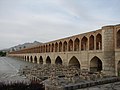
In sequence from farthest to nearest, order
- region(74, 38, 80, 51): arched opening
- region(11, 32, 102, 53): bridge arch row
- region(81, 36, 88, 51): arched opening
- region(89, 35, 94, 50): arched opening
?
1. region(74, 38, 80, 51): arched opening
2. region(81, 36, 88, 51): arched opening
3. region(89, 35, 94, 50): arched opening
4. region(11, 32, 102, 53): bridge arch row

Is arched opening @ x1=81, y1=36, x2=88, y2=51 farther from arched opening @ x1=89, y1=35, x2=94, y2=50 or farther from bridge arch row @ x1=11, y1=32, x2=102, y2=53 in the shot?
arched opening @ x1=89, y1=35, x2=94, y2=50

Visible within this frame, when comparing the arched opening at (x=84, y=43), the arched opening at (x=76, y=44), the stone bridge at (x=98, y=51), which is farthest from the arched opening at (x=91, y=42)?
the arched opening at (x=76, y=44)

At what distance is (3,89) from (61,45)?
1641 cm

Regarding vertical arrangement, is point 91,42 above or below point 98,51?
above

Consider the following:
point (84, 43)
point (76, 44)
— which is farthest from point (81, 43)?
point (76, 44)

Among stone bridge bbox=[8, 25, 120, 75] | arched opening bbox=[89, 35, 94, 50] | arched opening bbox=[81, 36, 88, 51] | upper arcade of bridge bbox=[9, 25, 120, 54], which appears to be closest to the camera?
stone bridge bbox=[8, 25, 120, 75]

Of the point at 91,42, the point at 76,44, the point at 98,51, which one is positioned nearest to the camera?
the point at 98,51

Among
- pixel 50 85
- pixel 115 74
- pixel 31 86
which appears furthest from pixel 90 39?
pixel 31 86

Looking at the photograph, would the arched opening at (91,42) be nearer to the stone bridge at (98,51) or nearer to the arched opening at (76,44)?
the stone bridge at (98,51)

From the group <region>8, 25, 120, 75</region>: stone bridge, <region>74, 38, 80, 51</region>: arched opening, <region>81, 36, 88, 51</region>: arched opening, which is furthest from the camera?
<region>74, 38, 80, 51</region>: arched opening

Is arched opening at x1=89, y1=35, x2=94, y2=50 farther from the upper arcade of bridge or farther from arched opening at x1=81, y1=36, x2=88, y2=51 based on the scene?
arched opening at x1=81, y1=36, x2=88, y2=51

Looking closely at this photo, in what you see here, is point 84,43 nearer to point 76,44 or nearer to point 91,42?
point 76,44

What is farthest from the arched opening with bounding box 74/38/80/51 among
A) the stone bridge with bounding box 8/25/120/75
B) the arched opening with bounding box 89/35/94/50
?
the arched opening with bounding box 89/35/94/50

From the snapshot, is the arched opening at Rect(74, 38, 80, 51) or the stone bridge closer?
the stone bridge
